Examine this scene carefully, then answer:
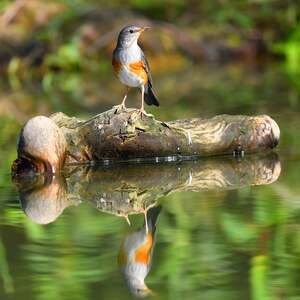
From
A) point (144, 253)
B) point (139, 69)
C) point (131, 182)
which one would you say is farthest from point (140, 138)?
point (144, 253)

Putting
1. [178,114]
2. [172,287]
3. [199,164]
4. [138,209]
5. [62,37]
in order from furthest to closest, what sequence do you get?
[62,37], [178,114], [199,164], [138,209], [172,287]

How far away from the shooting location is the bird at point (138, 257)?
12.1 ft

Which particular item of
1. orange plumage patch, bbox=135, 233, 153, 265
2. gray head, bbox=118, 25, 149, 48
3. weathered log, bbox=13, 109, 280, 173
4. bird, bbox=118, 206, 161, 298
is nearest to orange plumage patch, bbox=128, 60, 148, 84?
gray head, bbox=118, 25, 149, 48

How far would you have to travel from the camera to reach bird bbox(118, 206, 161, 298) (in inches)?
145

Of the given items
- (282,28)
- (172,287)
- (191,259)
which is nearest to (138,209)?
(191,259)

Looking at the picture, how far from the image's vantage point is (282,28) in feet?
62.5

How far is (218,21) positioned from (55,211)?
45.9 ft

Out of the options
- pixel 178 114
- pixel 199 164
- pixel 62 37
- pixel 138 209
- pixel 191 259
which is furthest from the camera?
pixel 62 37

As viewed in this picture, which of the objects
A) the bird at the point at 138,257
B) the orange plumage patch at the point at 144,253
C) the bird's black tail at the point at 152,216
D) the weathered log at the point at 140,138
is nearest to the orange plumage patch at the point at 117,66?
the weathered log at the point at 140,138

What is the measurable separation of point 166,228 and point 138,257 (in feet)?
2.10

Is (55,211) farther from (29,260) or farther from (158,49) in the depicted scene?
(158,49)

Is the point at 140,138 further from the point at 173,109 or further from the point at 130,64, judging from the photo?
the point at 173,109

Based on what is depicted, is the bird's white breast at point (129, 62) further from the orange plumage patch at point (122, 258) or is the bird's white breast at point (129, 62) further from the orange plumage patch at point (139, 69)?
the orange plumage patch at point (122, 258)

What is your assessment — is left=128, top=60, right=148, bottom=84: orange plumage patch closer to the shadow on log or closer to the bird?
the shadow on log
